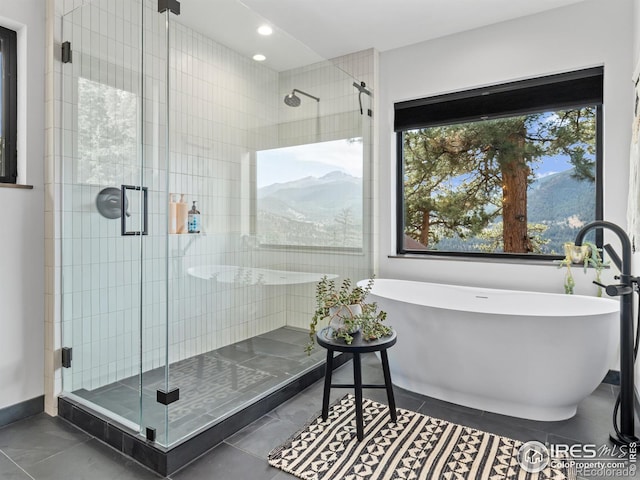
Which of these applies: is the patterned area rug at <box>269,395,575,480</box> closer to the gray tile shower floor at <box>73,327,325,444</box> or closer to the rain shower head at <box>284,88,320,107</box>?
the gray tile shower floor at <box>73,327,325,444</box>

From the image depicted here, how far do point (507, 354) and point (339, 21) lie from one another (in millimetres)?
2652

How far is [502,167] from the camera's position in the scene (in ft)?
10.9

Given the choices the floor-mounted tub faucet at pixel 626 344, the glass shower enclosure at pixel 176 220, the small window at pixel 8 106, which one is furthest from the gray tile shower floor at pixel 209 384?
the floor-mounted tub faucet at pixel 626 344

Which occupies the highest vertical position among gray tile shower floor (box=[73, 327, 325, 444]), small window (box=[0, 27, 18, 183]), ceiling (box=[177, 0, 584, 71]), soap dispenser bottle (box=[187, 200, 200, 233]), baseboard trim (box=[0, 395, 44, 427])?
ceiling (box=[177, 0, 584, 71])

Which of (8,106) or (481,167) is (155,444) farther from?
(481,167)

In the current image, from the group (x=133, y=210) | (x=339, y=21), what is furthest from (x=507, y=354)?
(x=339, y=21)

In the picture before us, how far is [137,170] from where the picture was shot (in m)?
1.99

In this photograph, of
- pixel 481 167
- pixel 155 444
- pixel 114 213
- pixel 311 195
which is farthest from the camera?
pixel 481 167

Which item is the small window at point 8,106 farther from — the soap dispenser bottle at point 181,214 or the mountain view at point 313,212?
the mountain view at point 313,212

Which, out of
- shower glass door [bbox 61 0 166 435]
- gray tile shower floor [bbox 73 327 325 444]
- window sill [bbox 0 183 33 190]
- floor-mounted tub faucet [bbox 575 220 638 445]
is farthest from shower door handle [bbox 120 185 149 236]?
floor-mounted tub faucet [bbox 575 220 638 445]

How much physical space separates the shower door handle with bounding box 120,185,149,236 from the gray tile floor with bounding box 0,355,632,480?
3.51 feet

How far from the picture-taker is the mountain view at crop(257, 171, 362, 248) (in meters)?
2.34

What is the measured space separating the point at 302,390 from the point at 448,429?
36.5 inches

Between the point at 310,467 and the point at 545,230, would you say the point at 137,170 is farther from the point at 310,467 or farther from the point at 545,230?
the point at 545,230
